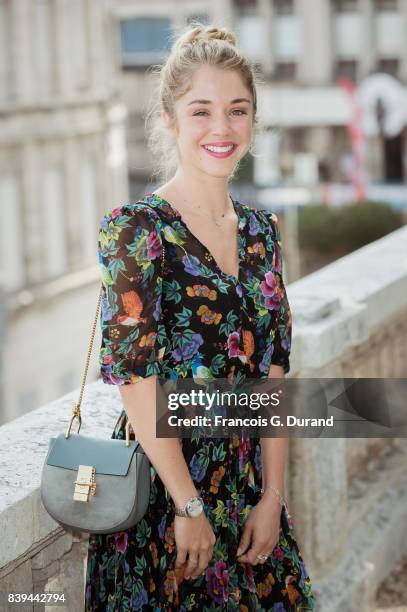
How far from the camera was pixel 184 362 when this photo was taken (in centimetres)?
254

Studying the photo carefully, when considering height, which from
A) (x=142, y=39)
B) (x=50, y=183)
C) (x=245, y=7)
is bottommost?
(x=50, y=183)

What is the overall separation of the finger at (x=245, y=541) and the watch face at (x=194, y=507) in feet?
0.68

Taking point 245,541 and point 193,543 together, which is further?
point 245,541

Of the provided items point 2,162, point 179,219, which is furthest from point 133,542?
point 2,162

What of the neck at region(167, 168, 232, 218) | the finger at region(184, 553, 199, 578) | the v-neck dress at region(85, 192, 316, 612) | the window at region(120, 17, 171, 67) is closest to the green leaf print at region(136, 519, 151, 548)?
the v-neck dress at region(85, 192, 316, 612)

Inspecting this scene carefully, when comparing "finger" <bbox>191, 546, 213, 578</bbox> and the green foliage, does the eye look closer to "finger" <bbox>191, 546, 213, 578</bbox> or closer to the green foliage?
"finger" <bbox>191, 546, 213, 578</bbox>

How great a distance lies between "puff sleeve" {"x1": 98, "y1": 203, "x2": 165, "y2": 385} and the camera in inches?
95.3

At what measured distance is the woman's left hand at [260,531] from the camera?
264cm

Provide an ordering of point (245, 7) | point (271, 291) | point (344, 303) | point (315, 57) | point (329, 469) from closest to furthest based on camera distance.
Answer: point (271, 291)
point (329, 469)
point (344, 303)
point (315, 57)
point (245, 7)

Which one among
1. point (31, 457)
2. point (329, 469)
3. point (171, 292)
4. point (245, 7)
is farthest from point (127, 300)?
point (245, 7)

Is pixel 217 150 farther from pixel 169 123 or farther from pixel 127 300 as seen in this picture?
pixel 127 300

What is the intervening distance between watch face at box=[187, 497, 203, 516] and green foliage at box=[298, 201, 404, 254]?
22010 millimetres

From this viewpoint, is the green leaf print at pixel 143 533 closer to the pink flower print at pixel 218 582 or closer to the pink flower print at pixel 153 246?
the pink flower print at pixel 218 582

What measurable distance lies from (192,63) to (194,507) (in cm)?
99
